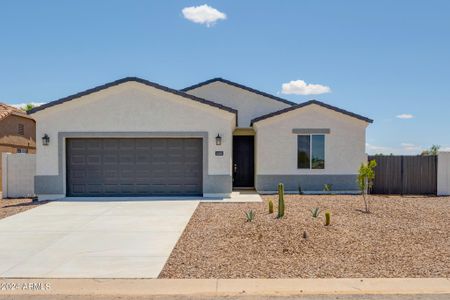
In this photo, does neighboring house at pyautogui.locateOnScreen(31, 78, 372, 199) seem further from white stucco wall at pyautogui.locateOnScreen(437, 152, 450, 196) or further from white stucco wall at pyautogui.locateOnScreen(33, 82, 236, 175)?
white stucco wall at pyautogui.locateOnScreen(437, 152, 450, 196)

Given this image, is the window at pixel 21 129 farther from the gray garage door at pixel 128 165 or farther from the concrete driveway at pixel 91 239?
the concrete driveway at pixel 91 239

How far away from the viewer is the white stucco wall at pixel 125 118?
1503 cm

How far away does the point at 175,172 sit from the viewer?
50.4 feet

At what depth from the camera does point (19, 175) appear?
1625 centimetres

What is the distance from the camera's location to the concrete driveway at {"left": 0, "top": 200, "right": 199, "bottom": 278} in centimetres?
658

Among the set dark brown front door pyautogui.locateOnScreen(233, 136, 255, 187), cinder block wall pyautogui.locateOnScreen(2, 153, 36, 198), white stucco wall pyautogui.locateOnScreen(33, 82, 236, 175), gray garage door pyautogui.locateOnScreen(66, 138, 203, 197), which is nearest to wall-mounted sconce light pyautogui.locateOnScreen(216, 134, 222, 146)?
white stucco wall pyautogui.locateOnScreen(33, 82, 236, 175)

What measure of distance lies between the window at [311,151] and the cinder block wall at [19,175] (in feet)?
36.4

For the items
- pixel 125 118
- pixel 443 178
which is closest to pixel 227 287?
pixel 125 118

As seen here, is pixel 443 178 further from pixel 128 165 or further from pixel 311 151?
pixel 128 165

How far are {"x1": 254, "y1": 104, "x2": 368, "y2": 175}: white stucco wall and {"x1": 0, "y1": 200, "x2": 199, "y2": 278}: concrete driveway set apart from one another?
5.26 meters

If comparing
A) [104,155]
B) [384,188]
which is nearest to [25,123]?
[104,155]

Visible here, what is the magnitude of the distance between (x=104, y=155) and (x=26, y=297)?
10209mm

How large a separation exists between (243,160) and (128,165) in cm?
613

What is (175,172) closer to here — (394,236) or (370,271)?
(394,236)
